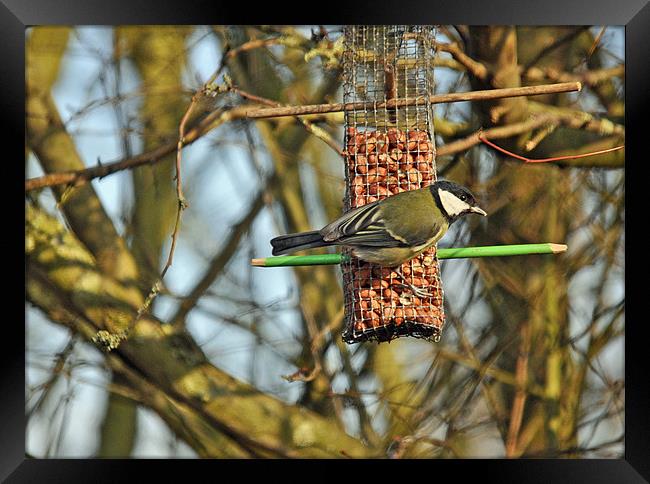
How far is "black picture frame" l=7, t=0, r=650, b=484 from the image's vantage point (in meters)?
3.43

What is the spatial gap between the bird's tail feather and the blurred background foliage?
93 centimetres

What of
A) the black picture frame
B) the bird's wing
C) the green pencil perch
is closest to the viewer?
the green pencil perch

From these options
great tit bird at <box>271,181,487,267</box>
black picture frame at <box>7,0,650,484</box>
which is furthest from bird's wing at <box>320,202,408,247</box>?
black picture frame at <box>7,0,650,484</box>

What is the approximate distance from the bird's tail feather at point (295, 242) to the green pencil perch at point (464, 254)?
12 centimetres

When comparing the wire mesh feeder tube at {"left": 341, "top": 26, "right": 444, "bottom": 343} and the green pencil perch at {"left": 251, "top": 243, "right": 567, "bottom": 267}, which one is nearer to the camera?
the green pencil perch at {"left": 251, "top": 243, "right": 567, "bottom": 267}

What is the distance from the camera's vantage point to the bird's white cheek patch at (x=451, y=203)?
3.38 meters

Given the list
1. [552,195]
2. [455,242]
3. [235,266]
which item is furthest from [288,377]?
[552,195]

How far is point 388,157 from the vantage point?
3518mm

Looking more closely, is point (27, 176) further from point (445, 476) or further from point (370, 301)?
point (445, 476)

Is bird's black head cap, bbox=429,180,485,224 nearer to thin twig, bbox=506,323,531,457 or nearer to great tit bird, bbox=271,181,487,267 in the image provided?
great tit bird, bbox=271,181,487,267

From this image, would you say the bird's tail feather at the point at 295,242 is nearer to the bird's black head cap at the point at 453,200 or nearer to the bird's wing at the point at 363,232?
the bird's wing at the point at 363,232

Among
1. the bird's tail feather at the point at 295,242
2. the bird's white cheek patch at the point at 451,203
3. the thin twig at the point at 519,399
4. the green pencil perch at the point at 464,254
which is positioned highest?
the bird's white cheek patch at the point at 451,203
